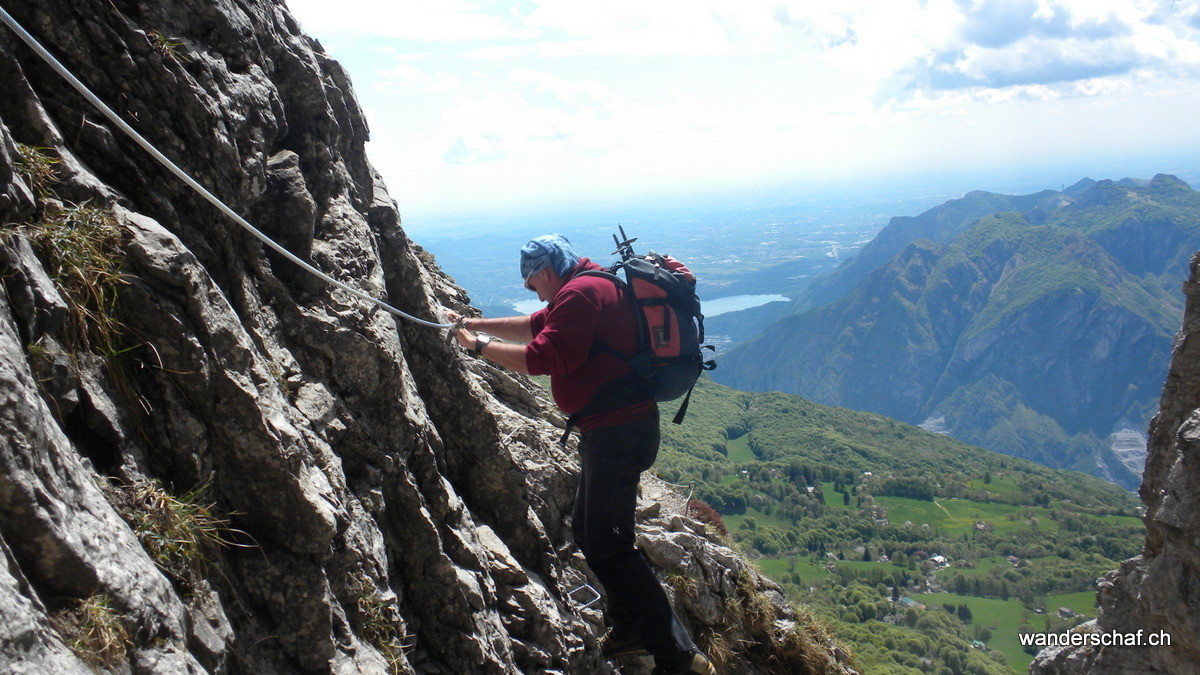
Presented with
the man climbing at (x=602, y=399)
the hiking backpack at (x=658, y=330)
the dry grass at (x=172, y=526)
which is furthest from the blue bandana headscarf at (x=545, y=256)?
the dry grass at (x=172, y=526)

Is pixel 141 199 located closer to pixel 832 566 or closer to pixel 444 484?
pixel 444 484

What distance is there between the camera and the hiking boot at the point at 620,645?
29.7 feet

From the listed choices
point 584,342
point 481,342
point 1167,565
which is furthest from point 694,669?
point 1167,565

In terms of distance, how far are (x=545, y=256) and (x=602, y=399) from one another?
69.7 inches

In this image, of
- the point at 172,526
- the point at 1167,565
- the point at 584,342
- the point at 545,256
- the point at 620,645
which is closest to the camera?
the point at 172,526

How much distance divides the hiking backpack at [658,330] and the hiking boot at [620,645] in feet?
10.8

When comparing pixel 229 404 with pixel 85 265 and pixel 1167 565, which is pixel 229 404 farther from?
pixel 1167 565

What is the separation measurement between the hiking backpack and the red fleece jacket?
0.10m

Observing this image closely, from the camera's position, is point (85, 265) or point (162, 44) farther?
point (162, 44)

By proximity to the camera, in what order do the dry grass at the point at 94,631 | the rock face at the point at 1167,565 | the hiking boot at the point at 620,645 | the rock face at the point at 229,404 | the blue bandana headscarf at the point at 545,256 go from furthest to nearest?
the rock face at the point at 1167,565 → the hiking boot at the point at 620,645 → the blue bandana headscarf at the point at 545,256 → the rock face at the point at 229,404 → the dry grass at the point at 94,631

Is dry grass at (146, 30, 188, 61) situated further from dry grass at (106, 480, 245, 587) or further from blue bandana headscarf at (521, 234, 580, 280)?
dry grass at (106, 480, 245, 587)

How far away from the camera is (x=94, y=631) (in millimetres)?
3527

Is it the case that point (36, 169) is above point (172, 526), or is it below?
above

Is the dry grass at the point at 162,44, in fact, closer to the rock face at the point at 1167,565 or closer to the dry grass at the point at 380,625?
the dry grass at the point at 380,625
